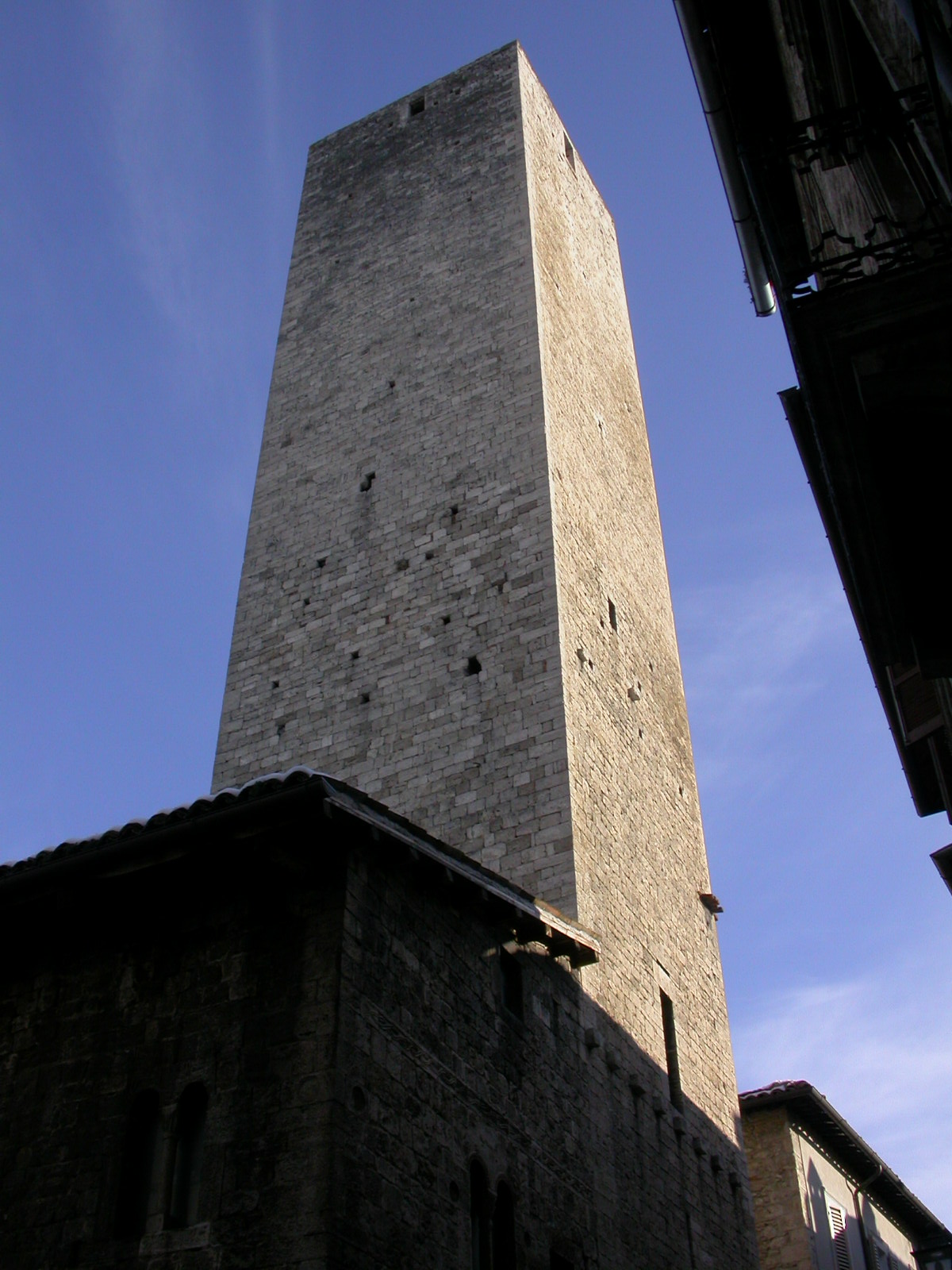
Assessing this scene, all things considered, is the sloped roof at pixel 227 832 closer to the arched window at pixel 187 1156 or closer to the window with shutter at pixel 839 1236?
the arched window at pixel 187 1156

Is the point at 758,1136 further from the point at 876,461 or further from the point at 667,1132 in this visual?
the point at 876,461

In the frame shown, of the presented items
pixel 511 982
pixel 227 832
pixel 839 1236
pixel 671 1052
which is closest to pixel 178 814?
pixel 227 832

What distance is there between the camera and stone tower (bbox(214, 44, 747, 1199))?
1312 centimetres

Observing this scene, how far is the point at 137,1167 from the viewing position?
299 inches

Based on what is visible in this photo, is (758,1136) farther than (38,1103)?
Yes

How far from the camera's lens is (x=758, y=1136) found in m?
17.4

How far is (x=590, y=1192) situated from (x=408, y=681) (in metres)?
5.76

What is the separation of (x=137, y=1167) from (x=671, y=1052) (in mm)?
7030

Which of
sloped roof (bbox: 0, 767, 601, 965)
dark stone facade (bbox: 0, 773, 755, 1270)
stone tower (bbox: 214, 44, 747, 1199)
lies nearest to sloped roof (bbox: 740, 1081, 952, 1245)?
stone tower (bbox: 214, 44, 747, 1199)

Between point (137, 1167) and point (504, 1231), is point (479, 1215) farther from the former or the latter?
point (137, 1167)

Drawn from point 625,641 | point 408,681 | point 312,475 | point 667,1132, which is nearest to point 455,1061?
point 667,1132

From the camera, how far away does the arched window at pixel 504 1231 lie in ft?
28.3

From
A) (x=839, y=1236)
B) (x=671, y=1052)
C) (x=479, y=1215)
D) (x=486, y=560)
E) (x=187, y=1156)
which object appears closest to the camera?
(x=187, y=1156)

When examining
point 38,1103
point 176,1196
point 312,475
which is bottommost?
point 176,1196
